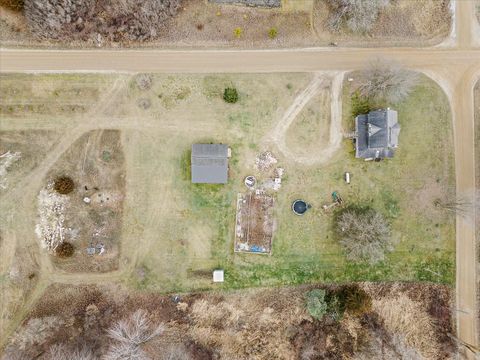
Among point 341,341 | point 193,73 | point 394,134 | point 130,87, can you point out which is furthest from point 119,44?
point 341,341

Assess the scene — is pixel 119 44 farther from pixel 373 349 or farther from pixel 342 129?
pixel 373 349

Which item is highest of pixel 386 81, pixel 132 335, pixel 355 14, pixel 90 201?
pixel 355 14

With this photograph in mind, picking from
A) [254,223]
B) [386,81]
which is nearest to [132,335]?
[254,223]

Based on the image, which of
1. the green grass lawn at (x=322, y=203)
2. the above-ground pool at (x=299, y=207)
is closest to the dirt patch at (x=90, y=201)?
the green grass lawn at (x=322, y=203)

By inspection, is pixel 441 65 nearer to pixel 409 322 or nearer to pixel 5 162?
pixel 409 322

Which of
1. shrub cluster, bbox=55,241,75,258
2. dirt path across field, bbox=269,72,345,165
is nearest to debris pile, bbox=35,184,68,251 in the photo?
shrub cluster, bbox=55,241,75,258

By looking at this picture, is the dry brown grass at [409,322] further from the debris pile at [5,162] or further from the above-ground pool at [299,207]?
the debris pile at [5,162]

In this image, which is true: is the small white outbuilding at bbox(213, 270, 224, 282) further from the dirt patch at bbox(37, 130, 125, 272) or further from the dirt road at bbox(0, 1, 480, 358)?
the dirt road at bbox(0, 1, 480, 358)
